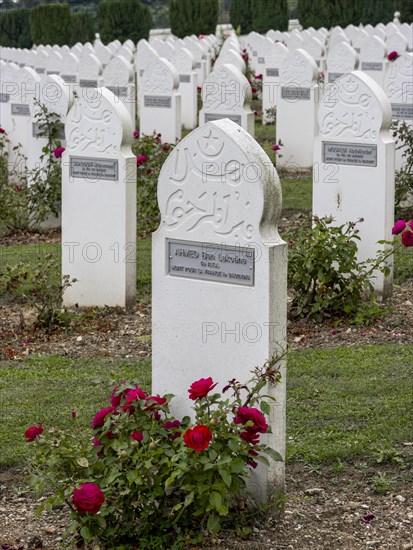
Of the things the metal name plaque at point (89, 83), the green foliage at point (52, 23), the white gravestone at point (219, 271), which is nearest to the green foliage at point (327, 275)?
the white gravestone at point (219, 271)

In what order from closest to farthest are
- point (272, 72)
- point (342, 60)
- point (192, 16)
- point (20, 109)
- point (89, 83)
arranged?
point (20, 109) < point (342, 60) < point (89, 83) < point (272, 72) < point (192, 16)

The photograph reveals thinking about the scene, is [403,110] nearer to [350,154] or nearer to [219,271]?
[350,154]

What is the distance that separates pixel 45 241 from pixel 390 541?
677cm

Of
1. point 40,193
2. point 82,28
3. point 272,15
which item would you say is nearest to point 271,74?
point 40,193

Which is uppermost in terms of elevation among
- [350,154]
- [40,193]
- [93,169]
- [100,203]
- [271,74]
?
[271,74]

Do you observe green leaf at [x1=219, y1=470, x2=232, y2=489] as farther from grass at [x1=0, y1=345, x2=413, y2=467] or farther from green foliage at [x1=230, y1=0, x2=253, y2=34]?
green foliage at [x1=230, y1=0, x2=253, y2=34]

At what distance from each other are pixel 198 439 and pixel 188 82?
50.4 ft

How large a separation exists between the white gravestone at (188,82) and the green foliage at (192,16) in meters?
12.1

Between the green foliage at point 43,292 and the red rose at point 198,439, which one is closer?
the red rose at point 198,439

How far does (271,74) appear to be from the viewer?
18406mm

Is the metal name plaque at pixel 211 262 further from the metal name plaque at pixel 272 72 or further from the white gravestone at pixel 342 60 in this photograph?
the metal name plaque at pixel 272 72

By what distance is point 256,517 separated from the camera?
4.59 metres

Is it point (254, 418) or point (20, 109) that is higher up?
point (20, 109)

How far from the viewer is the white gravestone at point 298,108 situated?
45.7 feet
